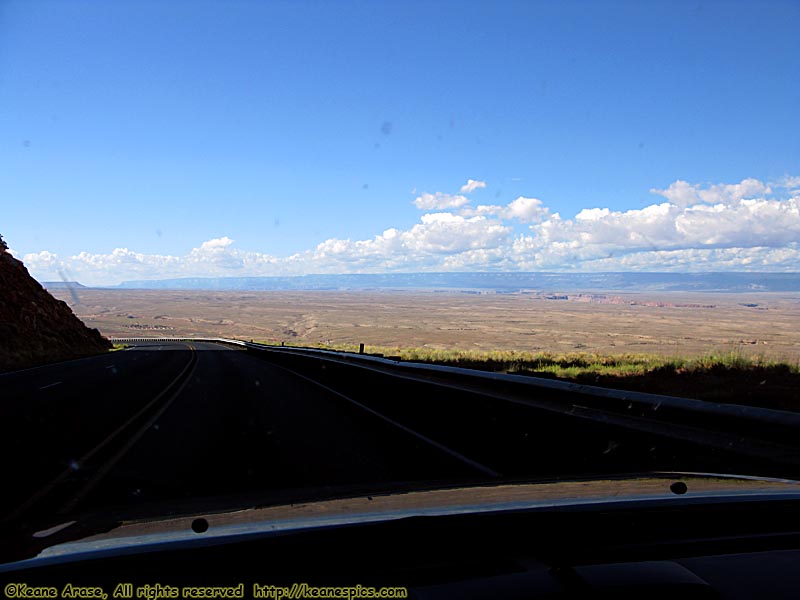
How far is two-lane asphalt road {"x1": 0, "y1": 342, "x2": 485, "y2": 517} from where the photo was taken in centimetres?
630

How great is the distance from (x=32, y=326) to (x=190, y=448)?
38128 millimetres

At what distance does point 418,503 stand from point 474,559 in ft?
3.96

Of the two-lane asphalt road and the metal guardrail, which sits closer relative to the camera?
the metal guardrail

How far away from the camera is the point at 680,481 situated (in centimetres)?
454

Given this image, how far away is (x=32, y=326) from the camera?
40.1 meters

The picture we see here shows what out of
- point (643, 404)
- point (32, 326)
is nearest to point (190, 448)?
point (643, 404)

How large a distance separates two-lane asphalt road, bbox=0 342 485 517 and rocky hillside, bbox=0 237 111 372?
18789mm

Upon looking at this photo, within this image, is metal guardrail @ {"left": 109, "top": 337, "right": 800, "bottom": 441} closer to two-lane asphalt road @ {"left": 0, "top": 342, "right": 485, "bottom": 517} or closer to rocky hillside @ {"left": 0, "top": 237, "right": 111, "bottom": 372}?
two-lane asphalt road @ {"left": 0, "top": 342, "right": 485, "bottom": 517}

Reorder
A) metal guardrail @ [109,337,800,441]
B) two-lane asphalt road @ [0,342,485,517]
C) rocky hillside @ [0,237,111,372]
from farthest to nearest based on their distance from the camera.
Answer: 1. rocky hillside @ [0,237,111,372]
2. two-lane asphalt road @ [0,342,485,517]
3. metal guardrail @ [109,337,800,441]

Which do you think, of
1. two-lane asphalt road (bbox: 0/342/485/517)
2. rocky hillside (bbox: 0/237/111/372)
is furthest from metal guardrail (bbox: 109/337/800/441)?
rocky hillside (bbox: 0/237/111/372)

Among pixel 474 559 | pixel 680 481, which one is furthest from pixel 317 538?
pixel 680 481

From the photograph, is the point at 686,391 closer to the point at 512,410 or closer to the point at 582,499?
the point at 512,410

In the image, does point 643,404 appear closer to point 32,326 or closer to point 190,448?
point 190,448

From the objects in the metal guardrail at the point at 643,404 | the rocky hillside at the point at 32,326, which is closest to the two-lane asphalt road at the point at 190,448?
the metal guardrail at the point at 643,404
